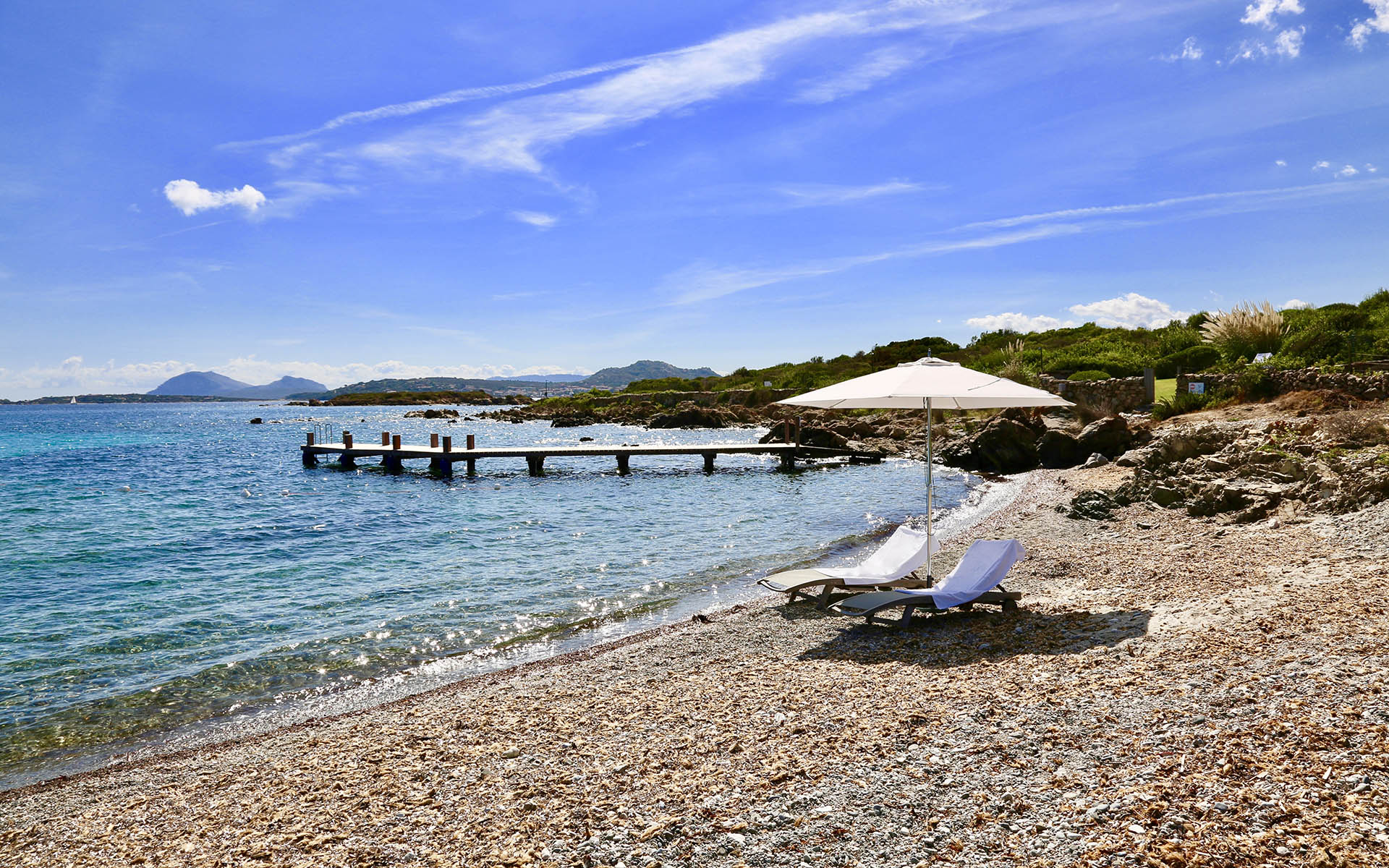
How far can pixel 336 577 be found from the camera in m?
13.0

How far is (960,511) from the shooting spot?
1809 centimetres

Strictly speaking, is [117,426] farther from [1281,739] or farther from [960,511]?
[1281,739]

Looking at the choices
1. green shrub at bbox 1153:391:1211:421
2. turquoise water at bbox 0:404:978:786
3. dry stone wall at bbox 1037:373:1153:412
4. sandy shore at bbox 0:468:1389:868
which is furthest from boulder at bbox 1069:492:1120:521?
dry stone wall at bbox 1037:373:1153:412

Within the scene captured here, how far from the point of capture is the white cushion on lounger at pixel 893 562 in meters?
8.82

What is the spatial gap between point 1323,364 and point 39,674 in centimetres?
2724

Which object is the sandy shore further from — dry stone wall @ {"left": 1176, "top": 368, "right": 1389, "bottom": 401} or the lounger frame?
dry stone wall @ {"left": 1176, "top": 368, "right": 1389, "bottom": 401}

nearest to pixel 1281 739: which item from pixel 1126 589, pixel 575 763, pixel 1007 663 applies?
pixel 1007 663

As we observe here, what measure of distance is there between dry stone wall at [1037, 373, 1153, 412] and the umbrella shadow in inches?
822

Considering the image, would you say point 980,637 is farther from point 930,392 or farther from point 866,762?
point 866,762

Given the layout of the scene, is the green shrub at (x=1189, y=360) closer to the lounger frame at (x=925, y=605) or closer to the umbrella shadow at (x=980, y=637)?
the lounger frame at (x=925, y=605)

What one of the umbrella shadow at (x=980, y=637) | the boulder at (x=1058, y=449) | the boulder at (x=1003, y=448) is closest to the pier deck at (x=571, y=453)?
the boulder at (x=1003, y=448)

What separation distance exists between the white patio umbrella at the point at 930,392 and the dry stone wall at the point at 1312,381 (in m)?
14.3

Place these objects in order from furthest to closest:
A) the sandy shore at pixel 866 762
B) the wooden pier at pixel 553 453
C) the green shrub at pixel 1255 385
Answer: the wooden pier at pixel 553 453
the green shrub at pixel 1255 385
the sandy shore at pixel 866 762

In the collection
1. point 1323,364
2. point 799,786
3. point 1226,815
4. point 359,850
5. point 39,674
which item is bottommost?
point 39,674
